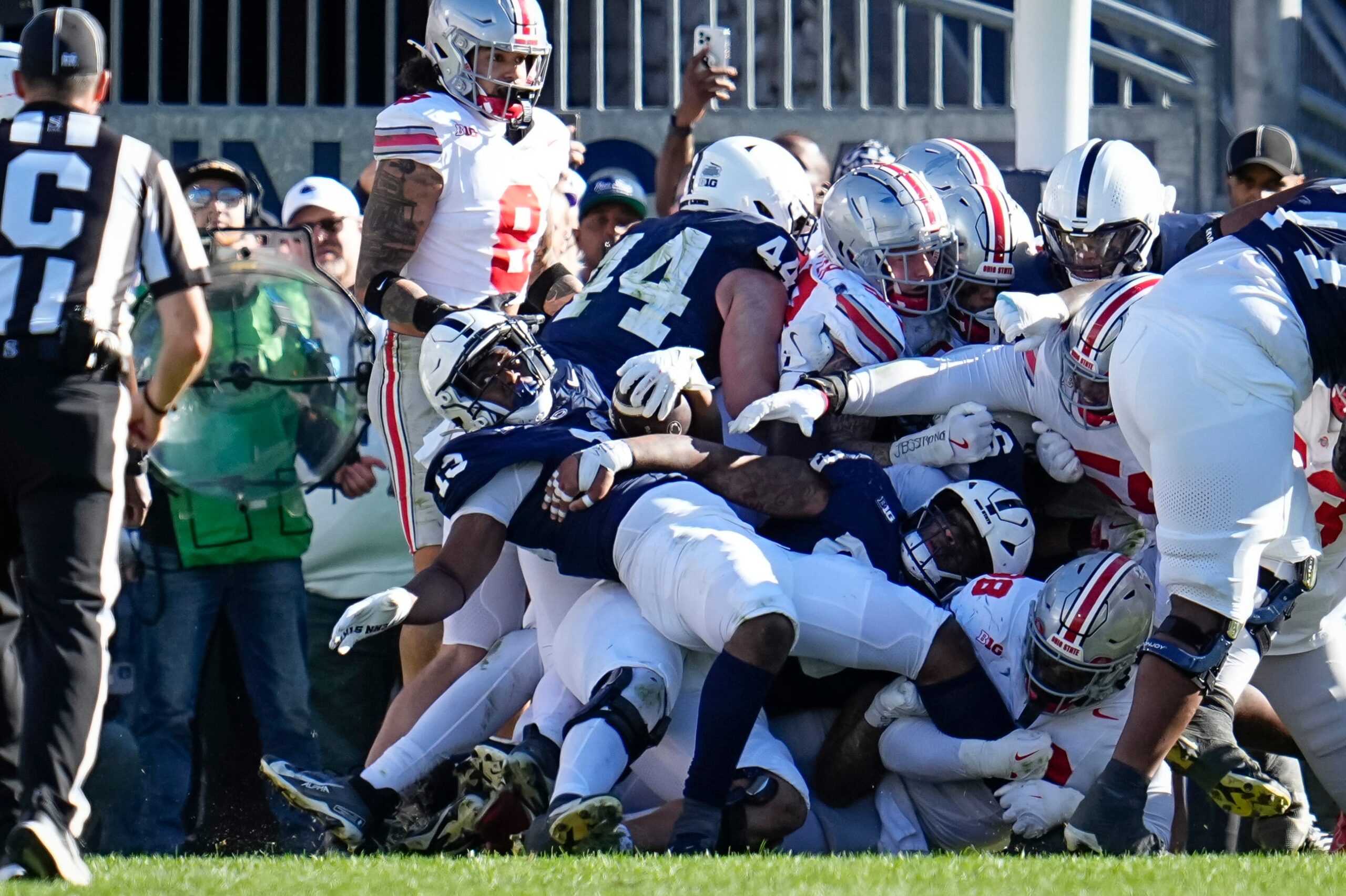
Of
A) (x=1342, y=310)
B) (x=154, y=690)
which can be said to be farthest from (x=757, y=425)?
(x=154, y=690)

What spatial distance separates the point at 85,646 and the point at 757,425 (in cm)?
199

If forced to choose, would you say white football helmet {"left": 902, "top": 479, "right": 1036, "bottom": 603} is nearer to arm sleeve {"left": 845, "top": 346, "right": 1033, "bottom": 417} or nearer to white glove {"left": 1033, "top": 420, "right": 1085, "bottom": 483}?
white glove {"left": 1033, "top": 420, "right": 1085, "bottom": 483}

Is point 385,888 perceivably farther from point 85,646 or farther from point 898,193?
point 898,193

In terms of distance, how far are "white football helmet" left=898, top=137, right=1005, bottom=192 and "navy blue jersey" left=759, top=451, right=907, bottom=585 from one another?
990mm

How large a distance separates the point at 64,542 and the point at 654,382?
162cm

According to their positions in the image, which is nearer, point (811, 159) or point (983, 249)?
point (983, 249)

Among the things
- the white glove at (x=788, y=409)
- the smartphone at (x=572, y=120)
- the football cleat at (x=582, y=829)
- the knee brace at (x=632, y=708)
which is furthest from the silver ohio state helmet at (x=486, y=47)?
the football cleat at (x=582, y=829)

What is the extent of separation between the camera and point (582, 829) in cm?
434

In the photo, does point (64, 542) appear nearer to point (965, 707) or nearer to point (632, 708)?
point (632, 708)

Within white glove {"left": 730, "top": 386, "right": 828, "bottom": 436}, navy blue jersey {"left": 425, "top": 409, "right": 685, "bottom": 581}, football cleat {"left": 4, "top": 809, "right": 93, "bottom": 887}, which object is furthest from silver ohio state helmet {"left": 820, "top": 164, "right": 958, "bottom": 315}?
football cleat {"left": 4, "top": 809, "right": 93, "bottom": 887}

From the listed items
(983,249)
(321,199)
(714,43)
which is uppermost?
(714,43)

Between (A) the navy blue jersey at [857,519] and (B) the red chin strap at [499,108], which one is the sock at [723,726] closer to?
(A) the navy blue jersey at [857,519]

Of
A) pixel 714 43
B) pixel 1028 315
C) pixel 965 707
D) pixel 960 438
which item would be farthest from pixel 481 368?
pixel 714 43

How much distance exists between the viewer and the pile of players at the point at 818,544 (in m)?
4.65
